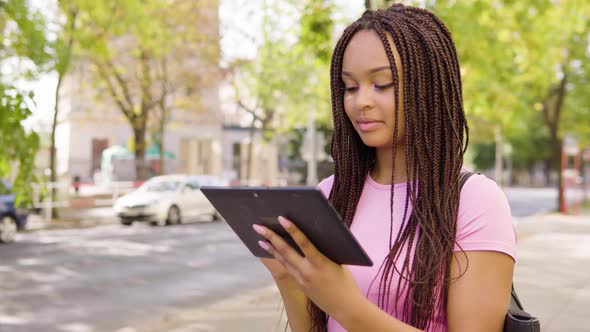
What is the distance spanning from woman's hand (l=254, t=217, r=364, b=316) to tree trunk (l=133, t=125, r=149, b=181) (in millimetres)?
27097

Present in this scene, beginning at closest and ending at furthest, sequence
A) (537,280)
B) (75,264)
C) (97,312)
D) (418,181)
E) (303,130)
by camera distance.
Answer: (418,181) < (97,312) < (537,280) < (75,264) < (303,130)

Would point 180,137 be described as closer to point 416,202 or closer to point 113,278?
point 113,278

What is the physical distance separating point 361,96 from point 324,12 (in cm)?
1045

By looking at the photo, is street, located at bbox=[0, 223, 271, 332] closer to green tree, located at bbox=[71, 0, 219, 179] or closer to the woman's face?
the woman's face

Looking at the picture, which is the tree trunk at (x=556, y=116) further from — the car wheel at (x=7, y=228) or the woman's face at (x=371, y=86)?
the woman's face at (x=371, y=86)

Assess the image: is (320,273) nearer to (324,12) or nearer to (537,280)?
(537,280)

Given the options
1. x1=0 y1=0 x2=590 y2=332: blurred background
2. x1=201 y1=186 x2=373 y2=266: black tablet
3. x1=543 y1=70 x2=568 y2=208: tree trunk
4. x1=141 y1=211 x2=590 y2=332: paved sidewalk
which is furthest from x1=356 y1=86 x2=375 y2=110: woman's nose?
x1=543 y1=70 x2=568 y2=208: tree trunk

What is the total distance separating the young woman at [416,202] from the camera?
160 centimetres

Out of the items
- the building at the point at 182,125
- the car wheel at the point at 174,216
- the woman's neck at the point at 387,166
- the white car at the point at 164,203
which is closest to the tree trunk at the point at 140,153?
the building at the point at 182,125

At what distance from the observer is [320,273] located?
1437 mm

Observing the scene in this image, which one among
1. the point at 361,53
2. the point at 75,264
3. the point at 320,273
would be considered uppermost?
the point at 361,53

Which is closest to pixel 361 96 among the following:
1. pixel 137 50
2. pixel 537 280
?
pixel 537 280

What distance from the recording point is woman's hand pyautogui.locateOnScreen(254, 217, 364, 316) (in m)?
1.41

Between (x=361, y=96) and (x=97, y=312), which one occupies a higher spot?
(x=361, y=96)
